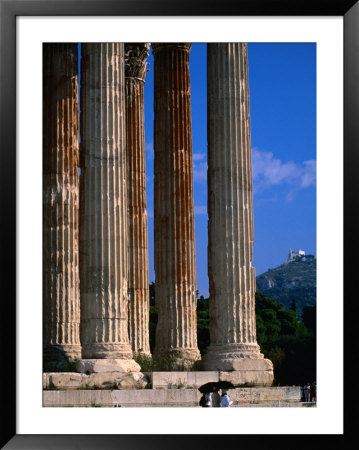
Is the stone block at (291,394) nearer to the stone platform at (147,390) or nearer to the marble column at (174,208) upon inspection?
the stone platform at (147,390)

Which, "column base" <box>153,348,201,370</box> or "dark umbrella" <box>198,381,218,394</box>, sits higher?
"column base" <box>153,348,201,370</box>

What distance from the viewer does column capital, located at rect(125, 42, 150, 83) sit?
462 ft

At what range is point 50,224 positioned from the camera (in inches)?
4518

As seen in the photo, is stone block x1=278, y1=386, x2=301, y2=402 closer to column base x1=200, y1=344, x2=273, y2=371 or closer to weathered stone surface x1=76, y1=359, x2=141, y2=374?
column base x1=200, y1=344, x2=273, y2=371

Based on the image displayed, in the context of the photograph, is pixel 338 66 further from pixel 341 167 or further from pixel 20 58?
pixel 20 58

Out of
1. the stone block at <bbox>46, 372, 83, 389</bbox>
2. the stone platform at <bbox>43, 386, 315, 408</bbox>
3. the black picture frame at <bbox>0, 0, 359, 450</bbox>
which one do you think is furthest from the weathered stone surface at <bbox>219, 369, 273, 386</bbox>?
the black picture frame at <bbox>0, 0, 359, 450</bbox>

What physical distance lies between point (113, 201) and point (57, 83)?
1420 centimetres

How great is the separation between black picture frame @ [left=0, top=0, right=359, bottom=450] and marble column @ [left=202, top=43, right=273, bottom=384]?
46747 millimetres

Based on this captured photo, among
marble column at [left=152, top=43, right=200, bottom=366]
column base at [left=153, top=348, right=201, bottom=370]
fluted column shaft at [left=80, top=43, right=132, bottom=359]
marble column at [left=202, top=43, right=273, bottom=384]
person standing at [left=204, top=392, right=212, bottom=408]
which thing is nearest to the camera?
person standing at [left=204, top=392, right=212, bottom=408]

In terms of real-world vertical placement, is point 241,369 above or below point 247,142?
below

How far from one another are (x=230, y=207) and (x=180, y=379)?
1577 cm

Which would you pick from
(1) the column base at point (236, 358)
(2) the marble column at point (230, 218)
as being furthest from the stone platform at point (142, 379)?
(2) the marble column at point (230, 218)

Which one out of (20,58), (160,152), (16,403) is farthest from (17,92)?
(160,152)

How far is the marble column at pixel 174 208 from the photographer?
126062 millimetres
